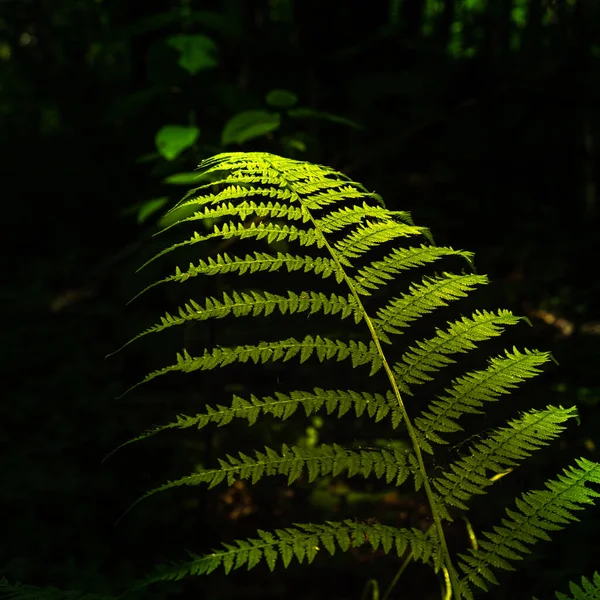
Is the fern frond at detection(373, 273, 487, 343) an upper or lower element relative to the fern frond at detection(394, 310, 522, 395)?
upper

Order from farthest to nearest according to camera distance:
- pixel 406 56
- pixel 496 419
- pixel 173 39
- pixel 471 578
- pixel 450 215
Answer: pixel 406 56 < pixel 450 215 < pixel 496 419 < pixel 173 39 < pixel 471 578

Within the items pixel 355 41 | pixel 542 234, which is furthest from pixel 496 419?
pixel 355 41

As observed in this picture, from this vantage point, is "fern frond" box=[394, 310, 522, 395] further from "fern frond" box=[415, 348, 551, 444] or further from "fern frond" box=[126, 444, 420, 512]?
"fern frond" box=[126, 444, 420, 512]

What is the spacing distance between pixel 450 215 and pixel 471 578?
4289 mm

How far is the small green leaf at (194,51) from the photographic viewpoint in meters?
2.39

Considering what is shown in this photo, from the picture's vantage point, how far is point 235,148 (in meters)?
2.56

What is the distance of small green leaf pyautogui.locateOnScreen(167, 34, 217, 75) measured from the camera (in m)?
2.39

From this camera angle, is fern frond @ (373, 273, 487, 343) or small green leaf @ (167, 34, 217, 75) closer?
fern frond @ (373, 273, 487, 343)

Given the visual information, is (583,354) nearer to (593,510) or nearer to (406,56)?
(593,510)

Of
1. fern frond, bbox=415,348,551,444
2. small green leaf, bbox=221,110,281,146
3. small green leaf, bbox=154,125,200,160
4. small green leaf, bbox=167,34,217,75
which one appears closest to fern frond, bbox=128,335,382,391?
fern frond, bbox=415,348,551,444

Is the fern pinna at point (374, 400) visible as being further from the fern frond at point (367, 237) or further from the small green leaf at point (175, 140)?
the small green leaf at point (175, 140)

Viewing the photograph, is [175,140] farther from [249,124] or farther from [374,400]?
[374,400]

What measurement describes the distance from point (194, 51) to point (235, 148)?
408 mm

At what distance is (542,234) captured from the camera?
4785 millimetres
